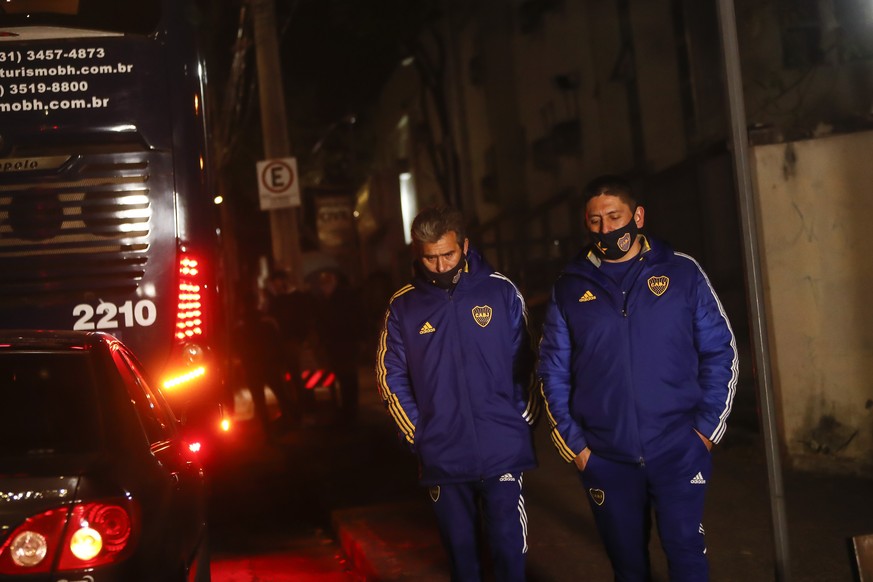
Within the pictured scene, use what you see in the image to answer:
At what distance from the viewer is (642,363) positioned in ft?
14.1

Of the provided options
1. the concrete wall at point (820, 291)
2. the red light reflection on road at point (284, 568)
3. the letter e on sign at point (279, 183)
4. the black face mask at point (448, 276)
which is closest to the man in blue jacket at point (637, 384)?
the black face mask at point (448, 276)

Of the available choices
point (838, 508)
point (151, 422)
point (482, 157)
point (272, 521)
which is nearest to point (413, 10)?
point (482, 157)

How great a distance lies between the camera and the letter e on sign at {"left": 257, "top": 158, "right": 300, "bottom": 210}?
51.5 ft

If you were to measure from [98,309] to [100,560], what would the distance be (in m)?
4.36

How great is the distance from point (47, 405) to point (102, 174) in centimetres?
381

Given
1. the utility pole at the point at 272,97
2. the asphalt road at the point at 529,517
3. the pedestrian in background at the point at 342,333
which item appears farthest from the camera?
the utility pole at the point at 272,97

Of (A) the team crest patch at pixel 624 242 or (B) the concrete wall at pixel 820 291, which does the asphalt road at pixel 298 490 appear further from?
(A) the team crest patch at pixel 624 242

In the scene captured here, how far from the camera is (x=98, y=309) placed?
755cm

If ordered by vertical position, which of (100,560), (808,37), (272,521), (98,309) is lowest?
(272,521)

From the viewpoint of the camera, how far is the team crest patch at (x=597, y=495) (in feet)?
14.5

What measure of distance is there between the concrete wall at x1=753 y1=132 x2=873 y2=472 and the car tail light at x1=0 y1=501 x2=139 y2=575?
217 inches

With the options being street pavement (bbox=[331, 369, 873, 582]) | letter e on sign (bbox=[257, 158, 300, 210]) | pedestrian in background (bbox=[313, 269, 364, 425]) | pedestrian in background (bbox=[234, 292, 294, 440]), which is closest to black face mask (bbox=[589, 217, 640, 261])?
street pavement (bbox=[331, 369, 873, 582])

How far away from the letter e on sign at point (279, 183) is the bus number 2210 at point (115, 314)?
8.20 metres

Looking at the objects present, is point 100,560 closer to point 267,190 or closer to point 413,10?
point 267,190
